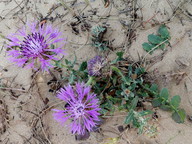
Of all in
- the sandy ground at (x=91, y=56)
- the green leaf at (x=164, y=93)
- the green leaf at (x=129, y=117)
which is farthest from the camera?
the sandy ground at (x=91, y=56)

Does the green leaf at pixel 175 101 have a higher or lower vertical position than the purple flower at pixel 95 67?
lower

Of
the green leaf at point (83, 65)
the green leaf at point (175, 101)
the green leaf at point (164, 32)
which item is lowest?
the green leaf at point (175, 101)

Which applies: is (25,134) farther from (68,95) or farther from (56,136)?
(68,95)

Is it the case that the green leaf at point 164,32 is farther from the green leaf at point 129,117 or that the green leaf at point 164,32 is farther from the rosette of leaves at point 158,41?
the green leaf at point 129,117

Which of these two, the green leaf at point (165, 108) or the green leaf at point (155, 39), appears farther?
the green leaf at point (155, 39)

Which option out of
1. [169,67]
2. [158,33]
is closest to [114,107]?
[169,67]

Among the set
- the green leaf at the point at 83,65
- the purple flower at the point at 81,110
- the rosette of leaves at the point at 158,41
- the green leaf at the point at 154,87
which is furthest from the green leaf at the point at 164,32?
the purple flower at the point at 81,110

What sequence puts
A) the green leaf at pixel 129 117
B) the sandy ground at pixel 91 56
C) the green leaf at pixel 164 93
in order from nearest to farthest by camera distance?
the green leaf at pixel 129 117 → the green leaf at pixel 164 93 → the sandy ground at pixel 91 56
